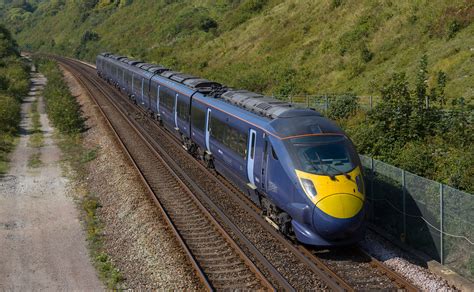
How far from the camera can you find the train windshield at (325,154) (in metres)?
12.9

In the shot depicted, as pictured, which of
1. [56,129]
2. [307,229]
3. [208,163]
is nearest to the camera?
[307,229]

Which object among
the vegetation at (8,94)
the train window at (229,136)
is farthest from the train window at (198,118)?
the vegetation at (8,94)

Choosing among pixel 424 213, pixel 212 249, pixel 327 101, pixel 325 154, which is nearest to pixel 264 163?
pixel 325 154

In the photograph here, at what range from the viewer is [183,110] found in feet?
81.0

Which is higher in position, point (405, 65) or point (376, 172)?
point (405, 65)

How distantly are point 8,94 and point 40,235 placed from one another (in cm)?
3358

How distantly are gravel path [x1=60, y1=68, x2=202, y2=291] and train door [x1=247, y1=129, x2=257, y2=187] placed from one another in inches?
114

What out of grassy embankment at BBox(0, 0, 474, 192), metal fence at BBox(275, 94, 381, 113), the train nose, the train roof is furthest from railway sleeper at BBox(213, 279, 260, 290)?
metal fence at BBox(275, 94, 381, 113)

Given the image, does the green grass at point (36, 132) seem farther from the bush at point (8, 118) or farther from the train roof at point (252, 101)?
the train roof at point (252, 101)

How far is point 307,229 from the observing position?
1284 centimetres

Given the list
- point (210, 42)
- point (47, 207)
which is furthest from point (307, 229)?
point (210, 42)

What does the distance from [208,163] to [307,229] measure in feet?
30.9

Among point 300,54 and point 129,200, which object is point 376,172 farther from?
point 300,54

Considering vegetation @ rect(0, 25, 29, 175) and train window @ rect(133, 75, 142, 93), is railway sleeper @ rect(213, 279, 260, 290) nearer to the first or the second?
vegetation @ rect(0, 25, 29, 175)
